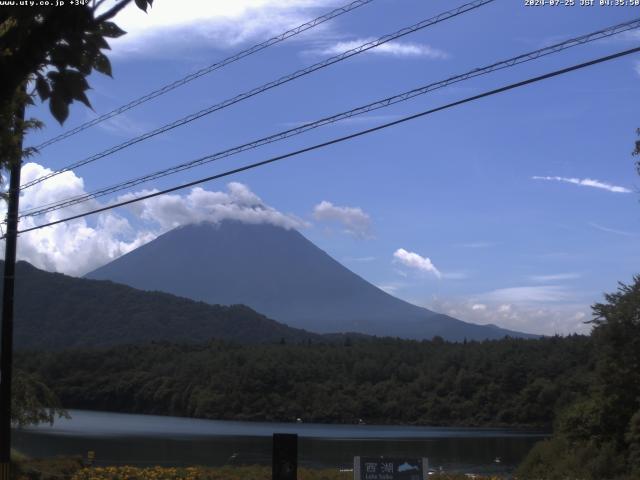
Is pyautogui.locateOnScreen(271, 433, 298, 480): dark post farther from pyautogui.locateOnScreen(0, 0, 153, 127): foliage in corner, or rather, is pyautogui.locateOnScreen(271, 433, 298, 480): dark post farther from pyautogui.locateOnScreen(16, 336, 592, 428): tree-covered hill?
pyautogui.locateOnScreen(16, 336, 592, 428): tree-covered hill

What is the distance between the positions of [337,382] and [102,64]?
270 ft

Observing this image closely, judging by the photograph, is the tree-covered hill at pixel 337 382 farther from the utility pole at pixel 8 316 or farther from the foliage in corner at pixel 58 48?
the foliage in corner at pixel 58 48

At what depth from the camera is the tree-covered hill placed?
73.4 m

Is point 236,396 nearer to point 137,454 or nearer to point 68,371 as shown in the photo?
point 68,371

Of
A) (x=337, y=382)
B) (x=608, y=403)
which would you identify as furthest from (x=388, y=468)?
(x=337, y=382)

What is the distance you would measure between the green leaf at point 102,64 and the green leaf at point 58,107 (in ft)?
0.92

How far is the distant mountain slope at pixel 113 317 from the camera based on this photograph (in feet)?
502

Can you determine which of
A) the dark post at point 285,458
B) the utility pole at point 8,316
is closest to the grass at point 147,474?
the utility pole at point 8,316

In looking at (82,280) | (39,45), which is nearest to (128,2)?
(39,45)

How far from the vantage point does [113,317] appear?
161875mm

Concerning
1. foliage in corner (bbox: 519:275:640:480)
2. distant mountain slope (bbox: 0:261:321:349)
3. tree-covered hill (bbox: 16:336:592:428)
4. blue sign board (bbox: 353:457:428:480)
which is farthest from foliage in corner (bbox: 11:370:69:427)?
distant mountain slope (bbox: 0:261:321:349)

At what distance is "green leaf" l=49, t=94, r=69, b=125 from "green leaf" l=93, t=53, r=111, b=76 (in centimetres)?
28

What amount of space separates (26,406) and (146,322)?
14267 centimetres

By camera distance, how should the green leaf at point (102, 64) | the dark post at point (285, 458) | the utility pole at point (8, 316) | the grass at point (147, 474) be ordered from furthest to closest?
the grass at point (147, 474) < the utility pole at point (8, 316) < the dark post at point (285, 458) < the green leaf at point (102, 64)
